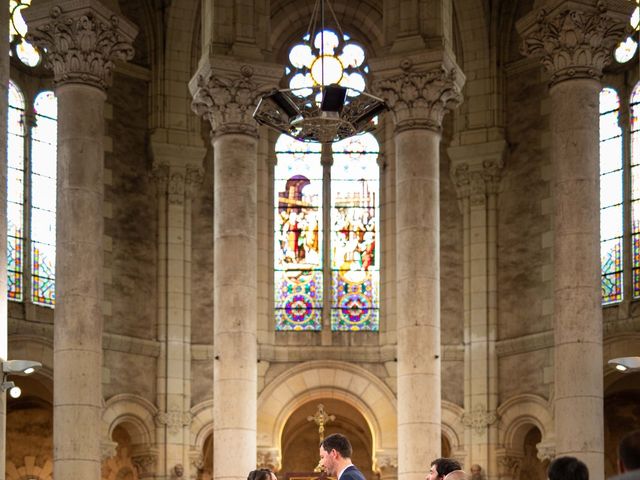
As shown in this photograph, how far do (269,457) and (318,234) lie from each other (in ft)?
15.5

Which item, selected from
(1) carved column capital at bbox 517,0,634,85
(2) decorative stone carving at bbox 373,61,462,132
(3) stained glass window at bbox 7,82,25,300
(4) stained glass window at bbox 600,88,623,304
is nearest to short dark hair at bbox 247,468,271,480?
(1) carved column capital at bbox 517,0,634,85

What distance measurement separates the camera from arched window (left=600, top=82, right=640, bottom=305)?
85.6 ft

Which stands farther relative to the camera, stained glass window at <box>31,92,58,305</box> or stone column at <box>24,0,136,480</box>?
stained glass window at <box>31,92,58,305</box>

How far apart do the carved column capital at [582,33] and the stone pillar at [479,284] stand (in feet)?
23.0

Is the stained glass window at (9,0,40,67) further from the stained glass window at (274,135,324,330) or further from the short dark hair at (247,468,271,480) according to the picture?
the short dark hair at (247,468,271,480)

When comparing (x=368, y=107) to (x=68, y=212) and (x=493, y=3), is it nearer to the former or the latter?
(x=68, y=212)

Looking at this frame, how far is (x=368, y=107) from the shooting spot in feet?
58.1

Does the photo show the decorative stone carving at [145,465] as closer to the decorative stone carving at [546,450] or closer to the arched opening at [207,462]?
the arched opening at [207,462]

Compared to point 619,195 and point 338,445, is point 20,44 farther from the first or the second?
point 338,445

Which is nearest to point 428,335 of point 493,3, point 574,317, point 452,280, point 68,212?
point 574,317

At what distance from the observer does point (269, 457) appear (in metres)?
26.5

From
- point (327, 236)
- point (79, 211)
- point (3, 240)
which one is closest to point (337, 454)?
point (3, 240)

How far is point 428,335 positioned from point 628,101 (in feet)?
27.3

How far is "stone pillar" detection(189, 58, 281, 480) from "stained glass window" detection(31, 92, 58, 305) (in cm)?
564
